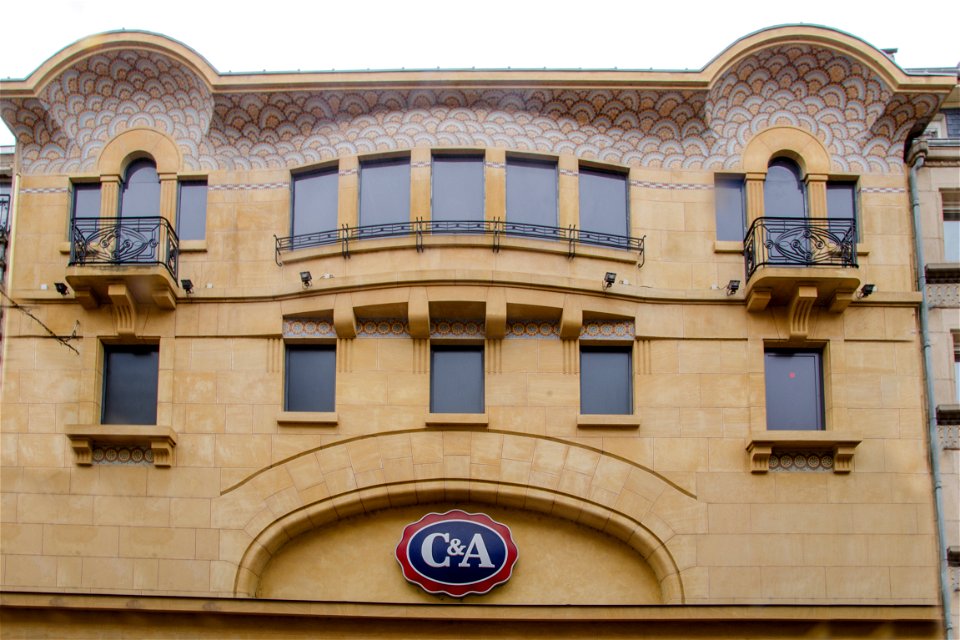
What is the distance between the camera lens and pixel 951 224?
24.4m

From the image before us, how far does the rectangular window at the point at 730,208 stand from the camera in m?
23.9

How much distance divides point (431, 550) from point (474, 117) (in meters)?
7.76

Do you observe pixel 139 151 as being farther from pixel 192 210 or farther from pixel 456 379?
pixel 456 379

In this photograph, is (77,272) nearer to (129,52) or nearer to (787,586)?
(129,52)

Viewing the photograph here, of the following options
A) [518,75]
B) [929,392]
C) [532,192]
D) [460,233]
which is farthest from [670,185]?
[929,392]

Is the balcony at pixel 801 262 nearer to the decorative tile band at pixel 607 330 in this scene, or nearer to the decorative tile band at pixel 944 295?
the decorative tile band at pixel 944 295

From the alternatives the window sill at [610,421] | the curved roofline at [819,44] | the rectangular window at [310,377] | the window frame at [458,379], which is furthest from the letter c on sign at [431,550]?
the curved roofline at [819,44]

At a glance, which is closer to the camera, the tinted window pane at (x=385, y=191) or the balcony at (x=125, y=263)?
the balcony at (x=125, y=263)

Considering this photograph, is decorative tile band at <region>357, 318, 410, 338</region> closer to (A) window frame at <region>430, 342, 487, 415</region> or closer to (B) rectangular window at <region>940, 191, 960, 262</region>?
(A) window frame at <region>430, 342, 487, 415</region>

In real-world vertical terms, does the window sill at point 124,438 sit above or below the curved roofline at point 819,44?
below

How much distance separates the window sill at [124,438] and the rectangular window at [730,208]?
1026cm

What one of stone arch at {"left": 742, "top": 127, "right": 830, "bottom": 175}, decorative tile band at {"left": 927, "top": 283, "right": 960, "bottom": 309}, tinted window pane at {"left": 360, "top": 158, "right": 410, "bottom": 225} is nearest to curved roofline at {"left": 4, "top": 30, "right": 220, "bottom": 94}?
tinted window pane at {"left": 360, "top": 158, "right": 410, "bottom": 225}

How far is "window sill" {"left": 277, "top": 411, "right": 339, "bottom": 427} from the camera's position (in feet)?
73.3

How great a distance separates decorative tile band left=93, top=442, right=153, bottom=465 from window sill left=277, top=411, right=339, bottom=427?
234 centimetres
